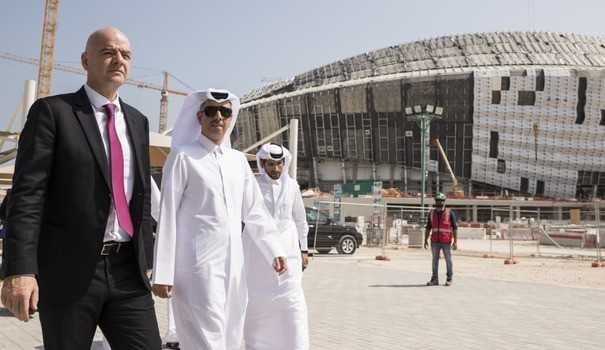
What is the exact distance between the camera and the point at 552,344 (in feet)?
23.2

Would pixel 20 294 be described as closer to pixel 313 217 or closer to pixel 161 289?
pixel 161 289

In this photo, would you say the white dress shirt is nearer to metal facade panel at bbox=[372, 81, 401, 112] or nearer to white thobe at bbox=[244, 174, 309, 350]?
white thobe at bbox=[244, 174, 309, 350]

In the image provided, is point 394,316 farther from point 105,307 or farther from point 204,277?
point 105,307

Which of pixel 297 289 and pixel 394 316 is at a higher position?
pixel 297 289

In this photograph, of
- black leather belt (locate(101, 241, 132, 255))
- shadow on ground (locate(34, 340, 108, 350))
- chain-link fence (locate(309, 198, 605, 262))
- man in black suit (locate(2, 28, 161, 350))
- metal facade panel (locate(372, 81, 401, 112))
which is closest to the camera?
man in black suit (locate(2, 28, 161, 350))

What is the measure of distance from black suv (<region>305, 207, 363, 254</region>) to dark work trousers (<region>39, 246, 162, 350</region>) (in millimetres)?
21210

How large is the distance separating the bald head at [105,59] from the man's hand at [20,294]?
96cm

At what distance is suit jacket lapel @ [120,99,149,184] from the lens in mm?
2973

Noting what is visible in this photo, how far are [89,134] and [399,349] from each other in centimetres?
474

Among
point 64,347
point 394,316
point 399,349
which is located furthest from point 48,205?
point 394,316

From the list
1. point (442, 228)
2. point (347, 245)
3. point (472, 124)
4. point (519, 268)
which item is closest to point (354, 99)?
point (472, 124)

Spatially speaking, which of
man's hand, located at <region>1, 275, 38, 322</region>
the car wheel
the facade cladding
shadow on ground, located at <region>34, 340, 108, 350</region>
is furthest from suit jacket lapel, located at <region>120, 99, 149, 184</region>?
the facade cladding

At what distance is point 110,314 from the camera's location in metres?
2.79

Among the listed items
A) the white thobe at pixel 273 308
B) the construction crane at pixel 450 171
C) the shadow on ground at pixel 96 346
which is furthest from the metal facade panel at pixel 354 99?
the white thobe at pixel 273 308
